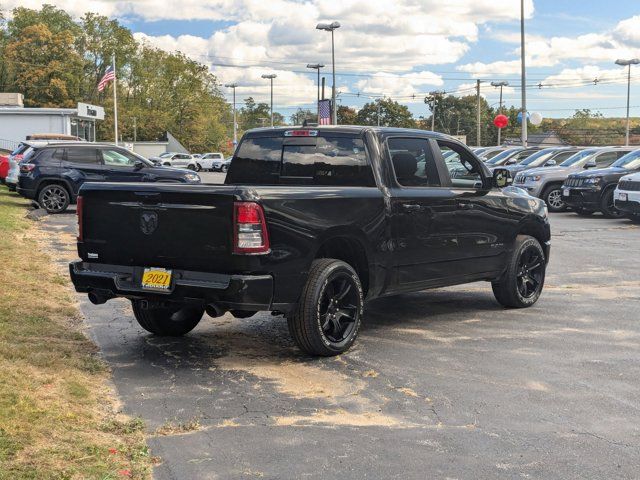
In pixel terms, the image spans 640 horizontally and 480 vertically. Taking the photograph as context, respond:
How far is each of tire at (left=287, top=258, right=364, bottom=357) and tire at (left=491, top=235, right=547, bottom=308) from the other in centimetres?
240

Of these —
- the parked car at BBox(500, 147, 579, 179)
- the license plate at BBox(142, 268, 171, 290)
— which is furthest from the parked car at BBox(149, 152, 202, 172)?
the license plate at BBox(142, 268, 171, 290)

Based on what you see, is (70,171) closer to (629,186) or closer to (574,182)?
Result: (574,182)

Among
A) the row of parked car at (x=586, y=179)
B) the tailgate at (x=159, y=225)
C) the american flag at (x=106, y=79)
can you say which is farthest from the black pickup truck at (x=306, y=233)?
the american flag at (x=106, y=79)

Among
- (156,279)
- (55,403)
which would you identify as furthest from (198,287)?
(55,403)

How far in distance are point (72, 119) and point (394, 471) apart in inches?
2381

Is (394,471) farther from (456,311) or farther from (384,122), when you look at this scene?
(384,122)

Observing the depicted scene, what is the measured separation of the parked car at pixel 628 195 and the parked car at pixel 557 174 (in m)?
3.34

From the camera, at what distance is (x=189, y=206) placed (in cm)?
595

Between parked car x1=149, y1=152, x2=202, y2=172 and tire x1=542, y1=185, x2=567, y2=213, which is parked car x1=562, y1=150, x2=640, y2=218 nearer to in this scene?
tire x1=542, y1=185, x2=567, y2=213

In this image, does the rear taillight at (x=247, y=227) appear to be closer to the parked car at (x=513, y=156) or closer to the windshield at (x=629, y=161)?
the windshield at (x=629, y=161)

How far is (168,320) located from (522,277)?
384 cm

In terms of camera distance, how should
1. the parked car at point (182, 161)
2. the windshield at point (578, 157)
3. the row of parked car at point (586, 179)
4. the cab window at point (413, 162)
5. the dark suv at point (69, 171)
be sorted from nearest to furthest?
the cab window at point (413, 162), the row of parked car at point (586, 179), the dark suv at point (69, 171), the windshield at point (578, 157), the parked car at point (182, 161)

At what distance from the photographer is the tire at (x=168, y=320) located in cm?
719

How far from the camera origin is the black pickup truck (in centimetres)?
588
